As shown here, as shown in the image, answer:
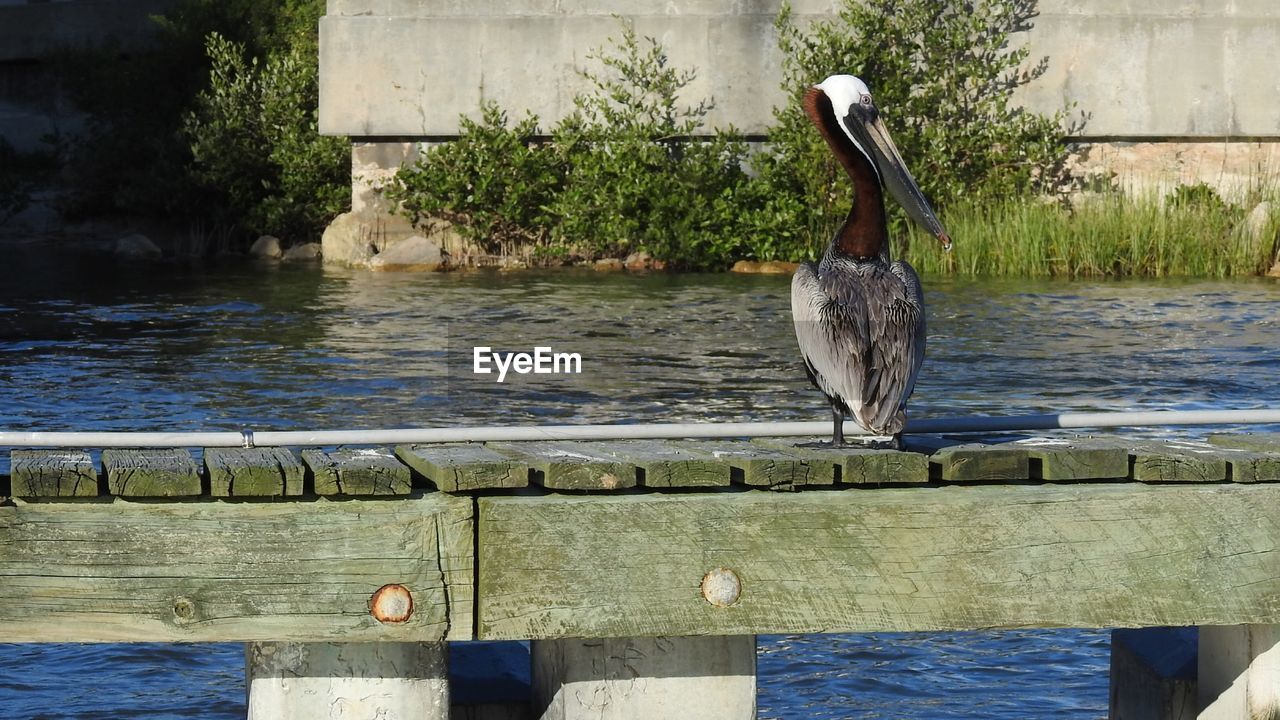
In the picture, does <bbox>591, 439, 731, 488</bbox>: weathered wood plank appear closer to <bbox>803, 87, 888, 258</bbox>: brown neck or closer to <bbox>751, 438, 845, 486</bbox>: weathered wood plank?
<bbox>751, 438, 845, 486</bbox>: weathered wood plank

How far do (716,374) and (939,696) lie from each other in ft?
21.1

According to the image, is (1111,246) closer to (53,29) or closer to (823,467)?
(823,467)

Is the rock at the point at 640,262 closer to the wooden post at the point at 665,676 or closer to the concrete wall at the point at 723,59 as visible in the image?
the concrete wall at the point at 723,59

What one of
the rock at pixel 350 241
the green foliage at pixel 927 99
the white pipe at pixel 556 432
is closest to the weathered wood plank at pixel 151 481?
the white pipe at pixel 556 432

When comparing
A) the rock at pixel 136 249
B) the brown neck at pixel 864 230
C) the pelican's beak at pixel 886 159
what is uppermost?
the pelican's beak at pixel 886 159

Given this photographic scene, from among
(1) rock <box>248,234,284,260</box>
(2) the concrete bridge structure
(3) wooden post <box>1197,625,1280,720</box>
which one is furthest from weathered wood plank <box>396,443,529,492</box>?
(1) rock <box>248,234,284,260</box>

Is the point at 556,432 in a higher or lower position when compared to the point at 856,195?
lower

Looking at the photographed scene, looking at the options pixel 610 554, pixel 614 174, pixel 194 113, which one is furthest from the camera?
pixel 194 113

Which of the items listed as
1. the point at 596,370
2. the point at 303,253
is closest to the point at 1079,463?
the point at 596,370

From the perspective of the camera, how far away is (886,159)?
5.29m

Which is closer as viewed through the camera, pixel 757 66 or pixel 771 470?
pixel 771 470

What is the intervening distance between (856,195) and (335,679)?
2.26 metres

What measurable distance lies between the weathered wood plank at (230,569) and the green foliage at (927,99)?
624 inches

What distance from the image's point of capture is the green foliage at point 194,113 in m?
21.8
